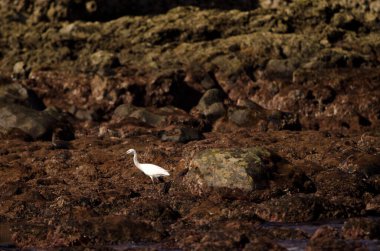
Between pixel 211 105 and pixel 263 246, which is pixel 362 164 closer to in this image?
pixel 263 246

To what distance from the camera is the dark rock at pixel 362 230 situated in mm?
21719

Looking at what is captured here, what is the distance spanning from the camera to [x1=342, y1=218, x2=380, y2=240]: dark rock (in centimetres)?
2172

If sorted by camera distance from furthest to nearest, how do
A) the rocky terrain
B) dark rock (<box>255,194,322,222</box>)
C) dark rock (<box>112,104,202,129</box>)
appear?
1. dark rock (<box>112,104,202,129</box>)
2. dark rock (<box>255,194,322,222</box>)
3. the rocky terrain

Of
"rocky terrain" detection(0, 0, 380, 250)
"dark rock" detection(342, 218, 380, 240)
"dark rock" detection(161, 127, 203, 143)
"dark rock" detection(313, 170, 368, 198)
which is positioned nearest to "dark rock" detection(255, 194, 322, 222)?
"rocky terrain" detection(0, 0, 380, 250)

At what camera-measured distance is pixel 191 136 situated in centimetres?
4644

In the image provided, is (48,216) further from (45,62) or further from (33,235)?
(45,62)

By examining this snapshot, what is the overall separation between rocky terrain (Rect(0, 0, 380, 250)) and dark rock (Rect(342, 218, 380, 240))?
0.04m

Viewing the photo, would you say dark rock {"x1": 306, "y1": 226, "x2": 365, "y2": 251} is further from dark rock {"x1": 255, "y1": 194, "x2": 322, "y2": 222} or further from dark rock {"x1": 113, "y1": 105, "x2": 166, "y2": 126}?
dark rock {"x1": 113, "y1": 105, "x2": 166, "y2": 126}

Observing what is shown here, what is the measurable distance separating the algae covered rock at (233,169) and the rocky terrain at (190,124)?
0.06m

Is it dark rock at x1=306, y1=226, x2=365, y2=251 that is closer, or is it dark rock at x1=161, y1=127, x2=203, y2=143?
dark rock at x1=306, y1=226, x2=365, y2=251

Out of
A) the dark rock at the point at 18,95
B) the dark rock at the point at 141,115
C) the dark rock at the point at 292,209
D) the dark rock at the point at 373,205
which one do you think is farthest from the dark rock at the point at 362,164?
the dark rock at the point at 18,95

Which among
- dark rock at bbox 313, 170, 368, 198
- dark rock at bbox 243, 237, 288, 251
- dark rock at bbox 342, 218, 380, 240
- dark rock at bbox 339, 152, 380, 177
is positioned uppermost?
dark rock at bbox 243, 237, 288, 251

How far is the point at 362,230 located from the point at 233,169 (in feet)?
25.8

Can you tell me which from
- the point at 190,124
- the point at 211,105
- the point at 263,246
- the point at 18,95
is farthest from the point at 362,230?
the point at 18,95
